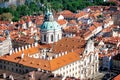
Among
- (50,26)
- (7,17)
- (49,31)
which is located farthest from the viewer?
(7,17)

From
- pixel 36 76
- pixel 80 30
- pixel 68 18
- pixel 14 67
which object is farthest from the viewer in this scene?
pixel 68 18

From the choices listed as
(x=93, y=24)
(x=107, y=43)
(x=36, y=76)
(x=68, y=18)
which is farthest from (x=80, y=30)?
(x=36, y=76)

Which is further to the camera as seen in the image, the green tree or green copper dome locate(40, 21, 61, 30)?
the green tree

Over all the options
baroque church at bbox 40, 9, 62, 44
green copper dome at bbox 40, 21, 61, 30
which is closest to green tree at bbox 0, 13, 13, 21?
baroque church at bbox 40, 9, 62, 44

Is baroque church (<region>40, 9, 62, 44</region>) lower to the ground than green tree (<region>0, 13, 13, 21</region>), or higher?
lower

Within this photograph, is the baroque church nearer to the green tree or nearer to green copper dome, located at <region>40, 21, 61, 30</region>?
green copper dome, located at <region>40, 21, 61, 30</region>

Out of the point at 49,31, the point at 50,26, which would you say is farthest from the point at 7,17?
the point at 49,31

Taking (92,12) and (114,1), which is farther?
(114,1)

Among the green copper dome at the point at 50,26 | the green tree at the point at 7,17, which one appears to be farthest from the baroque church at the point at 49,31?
the green tree at the point at 7,17

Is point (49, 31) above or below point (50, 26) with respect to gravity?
below

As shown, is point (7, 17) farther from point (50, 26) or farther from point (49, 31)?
point (49, 31)

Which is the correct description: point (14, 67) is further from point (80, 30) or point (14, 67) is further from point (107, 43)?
point (80, 30)
